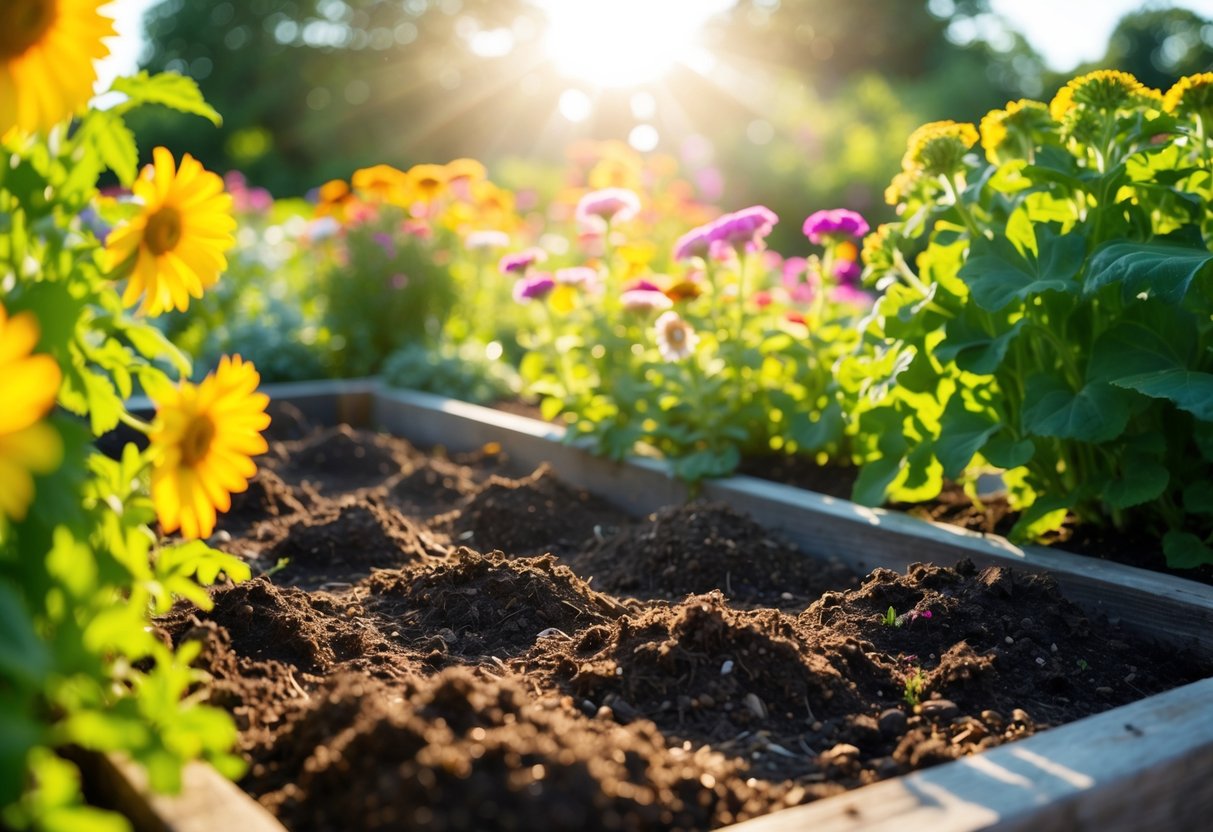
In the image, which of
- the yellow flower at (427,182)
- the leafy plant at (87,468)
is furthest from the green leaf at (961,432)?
the yellow flower at (427,182)

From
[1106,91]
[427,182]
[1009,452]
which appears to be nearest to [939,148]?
[1106,91]

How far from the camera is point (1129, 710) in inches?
72.5

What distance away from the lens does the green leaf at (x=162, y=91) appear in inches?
64.4

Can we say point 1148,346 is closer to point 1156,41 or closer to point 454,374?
point 454,374

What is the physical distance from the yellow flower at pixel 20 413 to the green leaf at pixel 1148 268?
6.70 feet

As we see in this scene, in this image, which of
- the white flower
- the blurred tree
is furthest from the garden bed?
the blurred tree

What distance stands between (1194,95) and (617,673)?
6.02 feet

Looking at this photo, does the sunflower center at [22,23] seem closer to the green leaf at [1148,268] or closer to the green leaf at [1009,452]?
the green leaf at [1148,268]

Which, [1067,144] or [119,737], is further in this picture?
[1067,144]

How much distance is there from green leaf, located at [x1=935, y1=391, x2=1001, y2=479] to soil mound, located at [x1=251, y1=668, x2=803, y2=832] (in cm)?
127

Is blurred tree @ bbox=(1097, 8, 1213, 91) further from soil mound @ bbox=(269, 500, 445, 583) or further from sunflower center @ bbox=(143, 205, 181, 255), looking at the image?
sunflower center @ bbox=(143, 205, 181, 255)

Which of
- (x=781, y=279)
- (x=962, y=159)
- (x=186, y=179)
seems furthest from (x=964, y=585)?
(x=781, y=279)

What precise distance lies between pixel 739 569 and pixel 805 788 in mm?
1303

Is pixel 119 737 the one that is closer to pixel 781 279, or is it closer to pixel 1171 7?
pixel 781 279
